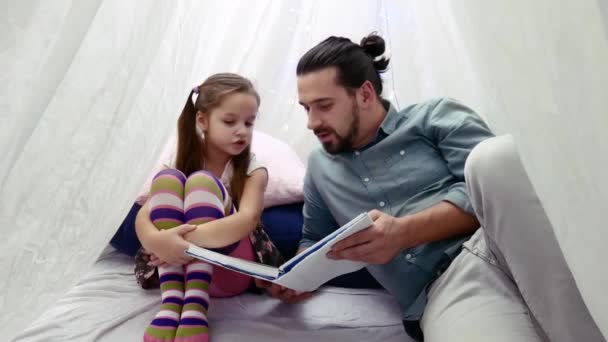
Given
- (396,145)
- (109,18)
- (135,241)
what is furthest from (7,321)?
(396,145)

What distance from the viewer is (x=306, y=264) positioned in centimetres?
79

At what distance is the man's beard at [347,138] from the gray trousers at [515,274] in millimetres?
424

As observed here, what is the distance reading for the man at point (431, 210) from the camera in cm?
70

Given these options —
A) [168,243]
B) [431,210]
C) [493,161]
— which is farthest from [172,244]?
[493,161]

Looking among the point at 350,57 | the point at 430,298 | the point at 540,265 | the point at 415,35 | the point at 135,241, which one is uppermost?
the point at 415,35

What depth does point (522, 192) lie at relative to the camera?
696 mm

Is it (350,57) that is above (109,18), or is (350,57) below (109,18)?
→ above

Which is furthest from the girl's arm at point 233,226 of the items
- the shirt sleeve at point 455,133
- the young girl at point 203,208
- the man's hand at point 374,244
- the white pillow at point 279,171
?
the shirt sleeve at point 455,133

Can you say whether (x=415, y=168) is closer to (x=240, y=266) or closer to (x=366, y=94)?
(x=366, y=94)

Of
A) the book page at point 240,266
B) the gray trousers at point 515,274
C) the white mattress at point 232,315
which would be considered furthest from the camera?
the white mattress at point 232,315

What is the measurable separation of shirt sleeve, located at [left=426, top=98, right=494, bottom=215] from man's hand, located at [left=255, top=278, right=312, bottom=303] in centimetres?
38

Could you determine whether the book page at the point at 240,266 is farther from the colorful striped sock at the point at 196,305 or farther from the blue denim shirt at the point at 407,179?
the blue denim shirt at the point at 407,179

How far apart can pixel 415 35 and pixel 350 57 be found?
40cm

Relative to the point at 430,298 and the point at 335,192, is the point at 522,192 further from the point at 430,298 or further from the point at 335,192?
the point at 335,192
